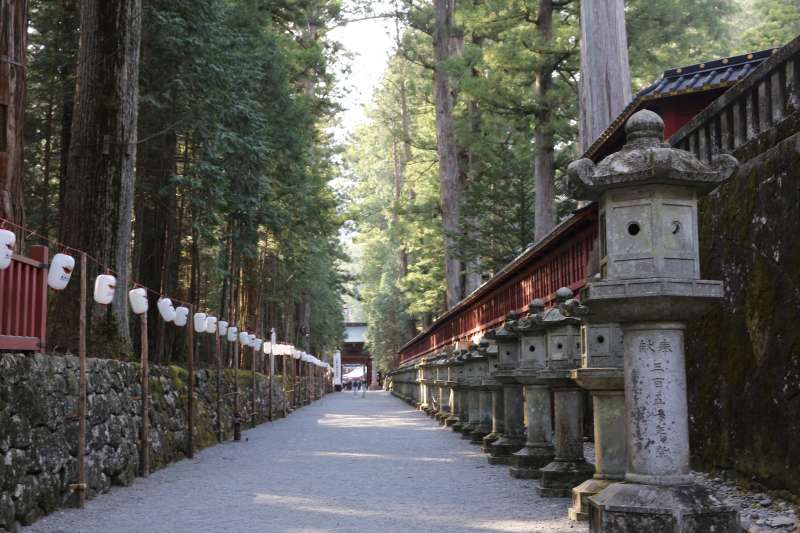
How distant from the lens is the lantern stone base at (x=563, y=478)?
27.2 feet

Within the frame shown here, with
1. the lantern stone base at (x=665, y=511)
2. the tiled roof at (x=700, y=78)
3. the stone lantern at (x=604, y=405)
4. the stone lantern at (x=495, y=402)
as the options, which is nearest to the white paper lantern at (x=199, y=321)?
the stone lantern at (x=495, y=402)

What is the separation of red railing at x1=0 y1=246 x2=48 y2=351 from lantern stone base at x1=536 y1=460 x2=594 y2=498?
4944 millimetres

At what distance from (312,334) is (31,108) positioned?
119ft

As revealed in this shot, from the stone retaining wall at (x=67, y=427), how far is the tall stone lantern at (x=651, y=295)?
4.49 m

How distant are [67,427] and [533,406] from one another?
16.4 feet

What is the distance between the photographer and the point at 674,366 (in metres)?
5.38

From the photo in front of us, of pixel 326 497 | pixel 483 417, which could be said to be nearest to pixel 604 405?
pixel 326 497

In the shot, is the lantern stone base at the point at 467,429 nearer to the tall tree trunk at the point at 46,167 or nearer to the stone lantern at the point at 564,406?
the stone lantern at the point at 564,406

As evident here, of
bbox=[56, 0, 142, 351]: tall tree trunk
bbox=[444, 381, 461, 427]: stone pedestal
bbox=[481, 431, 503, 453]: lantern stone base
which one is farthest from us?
bbox=[444, 381, 461, 427]: stone pedestal

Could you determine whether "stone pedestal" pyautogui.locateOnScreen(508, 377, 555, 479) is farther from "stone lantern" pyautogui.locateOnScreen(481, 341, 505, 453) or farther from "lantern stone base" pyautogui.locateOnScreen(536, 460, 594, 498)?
"stone lantern" pyautogui.locateOnScreen(481, 341, 505, 453)

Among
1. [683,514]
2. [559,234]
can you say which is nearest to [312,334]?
[559,234]

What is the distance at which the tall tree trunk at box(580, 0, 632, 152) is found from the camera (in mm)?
14984

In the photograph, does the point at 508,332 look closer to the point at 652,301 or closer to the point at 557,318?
the point at 557,318

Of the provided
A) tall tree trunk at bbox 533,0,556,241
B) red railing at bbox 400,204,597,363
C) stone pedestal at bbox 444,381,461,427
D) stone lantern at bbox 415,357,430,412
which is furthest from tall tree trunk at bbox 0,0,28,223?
stone lantern at bbox 415,357,430,412
